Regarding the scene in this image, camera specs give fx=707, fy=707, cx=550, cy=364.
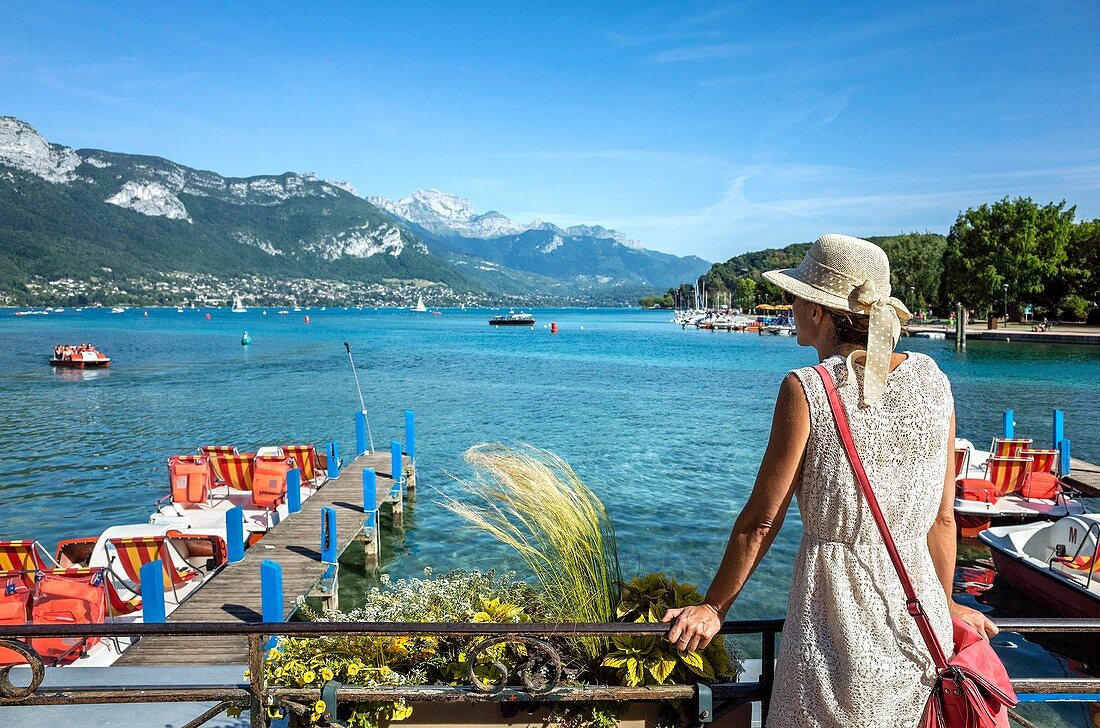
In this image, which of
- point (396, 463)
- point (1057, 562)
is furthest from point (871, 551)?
point (396, 463)

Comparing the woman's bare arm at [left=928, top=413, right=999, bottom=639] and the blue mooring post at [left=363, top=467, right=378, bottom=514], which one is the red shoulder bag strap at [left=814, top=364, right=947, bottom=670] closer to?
the woman's bare arm at [left=928, top=413, right=999, bottom=639]

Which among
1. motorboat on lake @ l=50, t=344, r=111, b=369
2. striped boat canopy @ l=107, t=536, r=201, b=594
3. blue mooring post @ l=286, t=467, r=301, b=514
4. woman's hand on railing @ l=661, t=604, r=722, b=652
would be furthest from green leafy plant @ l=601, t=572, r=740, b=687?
motorboat on lake @ l=50, t=344, r=111, b=369

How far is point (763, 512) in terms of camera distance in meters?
2.05

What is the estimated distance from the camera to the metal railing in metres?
2.59

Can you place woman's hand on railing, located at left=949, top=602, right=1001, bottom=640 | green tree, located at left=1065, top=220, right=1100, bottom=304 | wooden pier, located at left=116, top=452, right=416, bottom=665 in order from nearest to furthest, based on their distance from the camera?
woman's hand on railing, located at left=949, top=602, right=1001, bottom=640, wooden pier, located at left=116, top=452, right=416, bottom=665, green tree, located at left=1065, top=220, right=1100, bottom=304

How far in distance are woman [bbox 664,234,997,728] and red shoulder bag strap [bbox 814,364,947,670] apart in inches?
0.6

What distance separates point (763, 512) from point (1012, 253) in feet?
283

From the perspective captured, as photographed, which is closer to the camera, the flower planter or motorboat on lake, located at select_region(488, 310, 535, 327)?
the flower planter

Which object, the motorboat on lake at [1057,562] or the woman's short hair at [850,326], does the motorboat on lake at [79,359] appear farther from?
the woman's short hair at [850,326]

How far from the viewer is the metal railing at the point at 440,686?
259cm

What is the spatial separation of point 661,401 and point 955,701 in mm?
33951

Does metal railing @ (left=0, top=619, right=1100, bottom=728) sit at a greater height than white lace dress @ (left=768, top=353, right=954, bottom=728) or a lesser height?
lesser

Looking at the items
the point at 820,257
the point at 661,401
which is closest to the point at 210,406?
the point at 661,401

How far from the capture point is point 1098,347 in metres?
57.8
